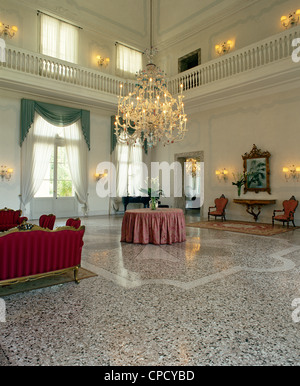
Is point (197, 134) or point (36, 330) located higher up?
point (197, 134)

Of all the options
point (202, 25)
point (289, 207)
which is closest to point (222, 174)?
point (289, 207)

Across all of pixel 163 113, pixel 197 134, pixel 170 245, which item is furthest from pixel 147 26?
pixel 170 245

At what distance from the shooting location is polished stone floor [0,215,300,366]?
189cm

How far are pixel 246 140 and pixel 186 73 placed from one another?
11.5ft

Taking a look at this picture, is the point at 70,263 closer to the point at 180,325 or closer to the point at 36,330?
the point at 36,330

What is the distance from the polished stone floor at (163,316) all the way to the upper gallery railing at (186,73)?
660cm

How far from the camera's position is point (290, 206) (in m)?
8.07

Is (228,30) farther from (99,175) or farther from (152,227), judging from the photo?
(152,227)

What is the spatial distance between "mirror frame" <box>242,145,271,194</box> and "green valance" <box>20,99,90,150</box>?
5932mm

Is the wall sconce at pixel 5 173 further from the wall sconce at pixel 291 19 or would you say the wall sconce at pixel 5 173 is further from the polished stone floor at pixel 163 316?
the wall sconce at pixel 291 19

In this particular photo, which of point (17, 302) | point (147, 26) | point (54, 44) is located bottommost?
point (17, 302)

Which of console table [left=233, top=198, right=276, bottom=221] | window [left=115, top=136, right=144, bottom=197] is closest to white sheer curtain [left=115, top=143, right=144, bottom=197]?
window [left=115, top=136, right=144, bottom=197]
